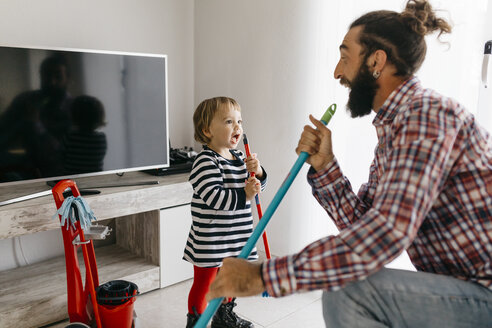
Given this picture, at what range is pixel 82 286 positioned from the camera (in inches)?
69.9

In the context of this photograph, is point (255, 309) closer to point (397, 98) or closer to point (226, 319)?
point (226, 319)

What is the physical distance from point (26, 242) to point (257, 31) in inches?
72.2

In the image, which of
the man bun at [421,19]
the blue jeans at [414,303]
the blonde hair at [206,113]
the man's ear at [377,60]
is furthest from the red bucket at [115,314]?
the man bun at [421,19]

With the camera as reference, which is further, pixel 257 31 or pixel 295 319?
pixel 257 31

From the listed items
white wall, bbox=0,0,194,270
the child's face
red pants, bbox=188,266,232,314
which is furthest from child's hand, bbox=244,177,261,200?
white wall, bbox=0,0,194,270

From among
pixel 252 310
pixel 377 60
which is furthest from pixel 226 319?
pixel 377 60

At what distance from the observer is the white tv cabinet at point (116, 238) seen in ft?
6.22

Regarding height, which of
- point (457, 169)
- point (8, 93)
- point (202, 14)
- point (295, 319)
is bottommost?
point (295, 319)

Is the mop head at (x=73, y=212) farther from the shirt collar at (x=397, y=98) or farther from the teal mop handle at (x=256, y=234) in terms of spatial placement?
the shirt collar at (x=397, y=98)

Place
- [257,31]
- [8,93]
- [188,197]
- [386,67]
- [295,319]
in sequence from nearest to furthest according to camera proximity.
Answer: [386,67] < [8,93] < [295,319] < [188,197] < [257,31]

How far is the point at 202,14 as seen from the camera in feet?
9.70

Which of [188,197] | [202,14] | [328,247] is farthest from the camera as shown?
[202,14]

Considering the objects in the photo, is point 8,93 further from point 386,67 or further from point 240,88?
point 386,67

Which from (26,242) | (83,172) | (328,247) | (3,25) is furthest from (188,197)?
(328,247)
